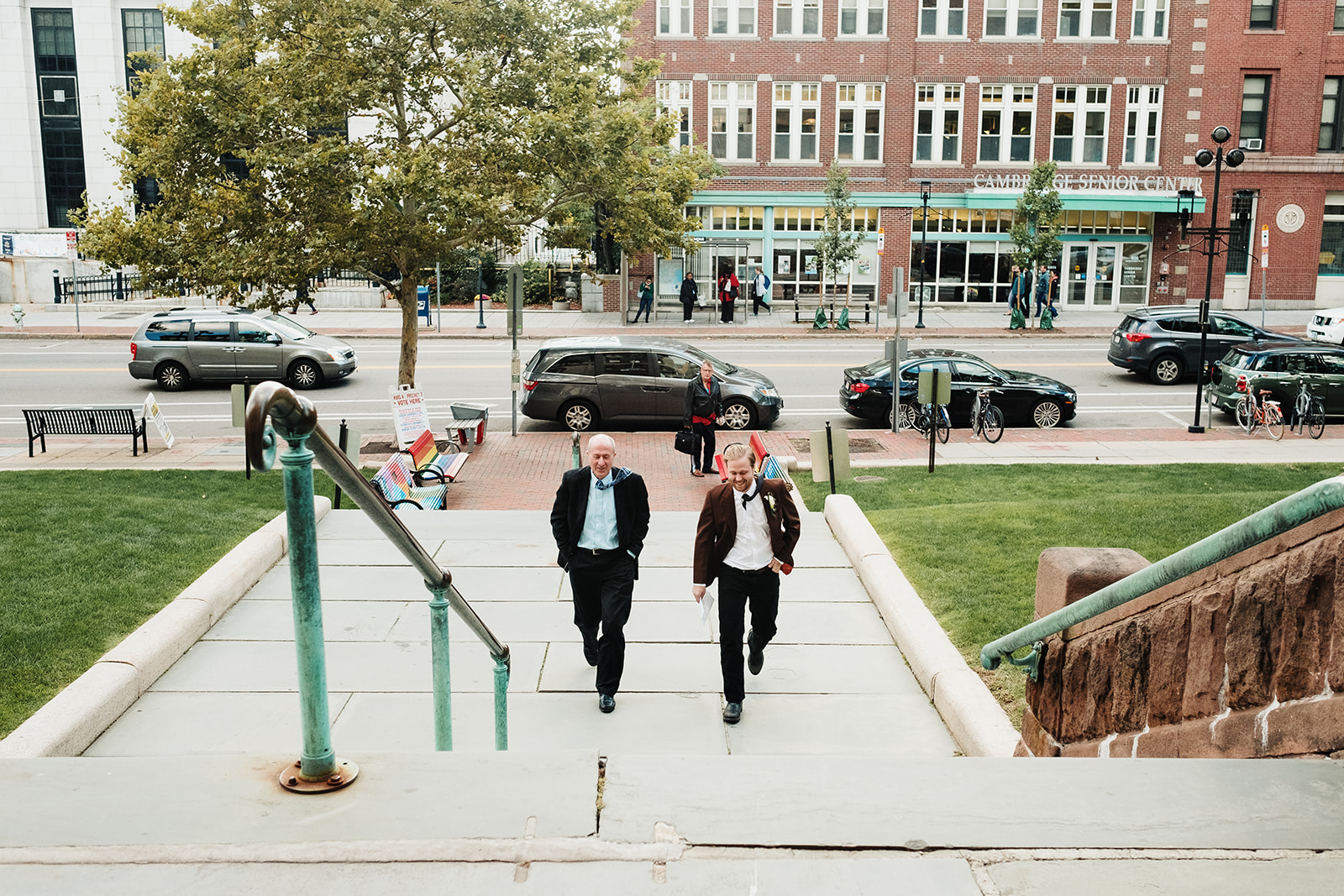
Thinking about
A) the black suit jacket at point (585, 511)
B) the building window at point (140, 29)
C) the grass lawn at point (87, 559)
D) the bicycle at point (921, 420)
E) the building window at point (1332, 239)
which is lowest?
the bicycle at point (921, 420)

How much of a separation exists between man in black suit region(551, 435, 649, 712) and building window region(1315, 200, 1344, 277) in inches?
→ 1699

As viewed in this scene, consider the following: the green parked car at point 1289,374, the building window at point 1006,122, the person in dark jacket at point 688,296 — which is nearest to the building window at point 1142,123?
the building window at point 1006,122

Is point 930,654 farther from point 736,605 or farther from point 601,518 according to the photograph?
point 601,518

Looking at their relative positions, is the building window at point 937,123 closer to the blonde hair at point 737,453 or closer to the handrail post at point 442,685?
the blonde hair at point 737,453

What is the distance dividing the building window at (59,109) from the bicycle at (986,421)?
144ft

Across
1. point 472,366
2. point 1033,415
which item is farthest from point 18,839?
point 472,366

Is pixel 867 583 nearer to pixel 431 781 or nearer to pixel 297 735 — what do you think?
pixel 297 735

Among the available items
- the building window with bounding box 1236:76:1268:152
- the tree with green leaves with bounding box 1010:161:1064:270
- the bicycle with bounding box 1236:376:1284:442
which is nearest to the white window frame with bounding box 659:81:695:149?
the tree with green leaves with bounding box 1010:161:1064:270

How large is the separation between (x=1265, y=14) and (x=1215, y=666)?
44.8 meters

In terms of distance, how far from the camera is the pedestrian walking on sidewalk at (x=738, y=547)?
716 centimetres

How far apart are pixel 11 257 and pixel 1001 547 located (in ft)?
146

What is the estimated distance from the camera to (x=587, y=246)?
21.2 metres

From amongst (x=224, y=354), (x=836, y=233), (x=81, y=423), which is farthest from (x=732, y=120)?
(x=81, y=423)

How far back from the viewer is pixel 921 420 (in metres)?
21.0
